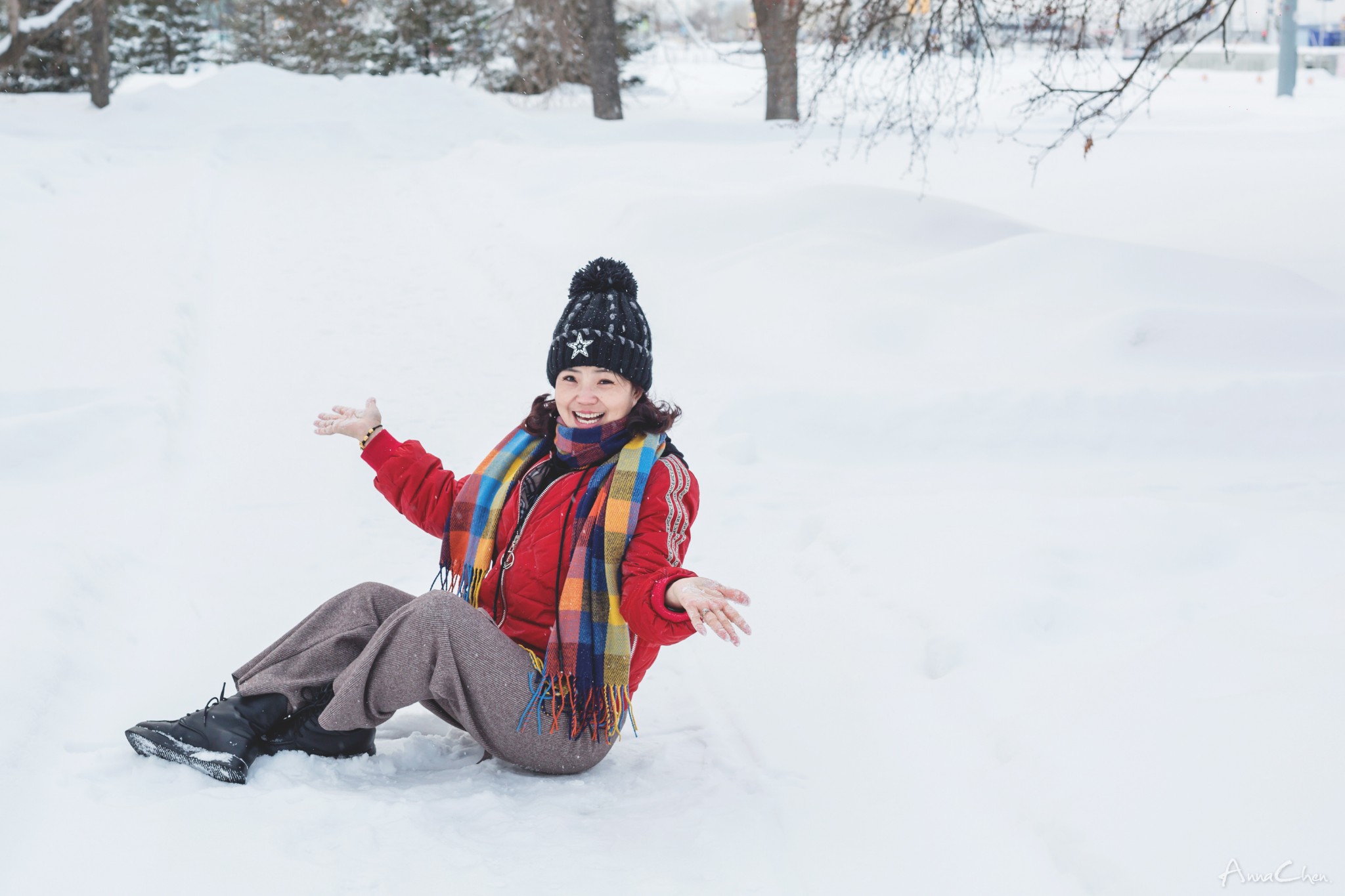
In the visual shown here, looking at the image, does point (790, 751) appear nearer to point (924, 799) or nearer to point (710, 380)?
point (924, 799)

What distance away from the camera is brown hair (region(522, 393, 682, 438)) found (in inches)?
113

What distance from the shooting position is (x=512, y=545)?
2.94 meters

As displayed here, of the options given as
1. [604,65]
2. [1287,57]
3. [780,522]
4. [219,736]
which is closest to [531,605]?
[219,736]

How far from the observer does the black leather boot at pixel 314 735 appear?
2795 mm

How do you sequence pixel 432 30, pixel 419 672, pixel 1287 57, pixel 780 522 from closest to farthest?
pixel 419 672 < pixel 780 522 < pixel 1287 57 < pixel 432 30

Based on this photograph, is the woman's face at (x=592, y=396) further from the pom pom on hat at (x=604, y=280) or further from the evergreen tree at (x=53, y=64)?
the evergreen tree at (x=53, y=64)

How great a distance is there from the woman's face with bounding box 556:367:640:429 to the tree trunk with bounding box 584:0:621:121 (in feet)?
55.4

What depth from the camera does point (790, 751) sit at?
9.96 ft

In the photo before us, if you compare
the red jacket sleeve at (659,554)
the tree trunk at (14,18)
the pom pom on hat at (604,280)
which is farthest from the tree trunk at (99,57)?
the red jacket sleeve at (659,554)

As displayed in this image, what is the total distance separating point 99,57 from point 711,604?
62.8ft

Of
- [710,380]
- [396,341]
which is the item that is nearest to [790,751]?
[710,380]

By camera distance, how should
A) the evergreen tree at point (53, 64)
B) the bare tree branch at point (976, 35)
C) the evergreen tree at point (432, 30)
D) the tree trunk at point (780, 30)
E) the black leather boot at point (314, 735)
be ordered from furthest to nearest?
1. the evergreen tree at point (432, 30)
2. the evergreen tree at point (53, 64)
3. the tree trunk at point (780, 30)
4. the bare tree branch at point (976, 35)
5. the black leather boot at point (314, 735)

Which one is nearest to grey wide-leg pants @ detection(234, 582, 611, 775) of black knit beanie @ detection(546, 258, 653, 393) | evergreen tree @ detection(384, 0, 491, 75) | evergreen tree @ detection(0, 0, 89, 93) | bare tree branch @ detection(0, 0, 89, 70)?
black knit beanie @ detection(546, 258, 653, 393)
